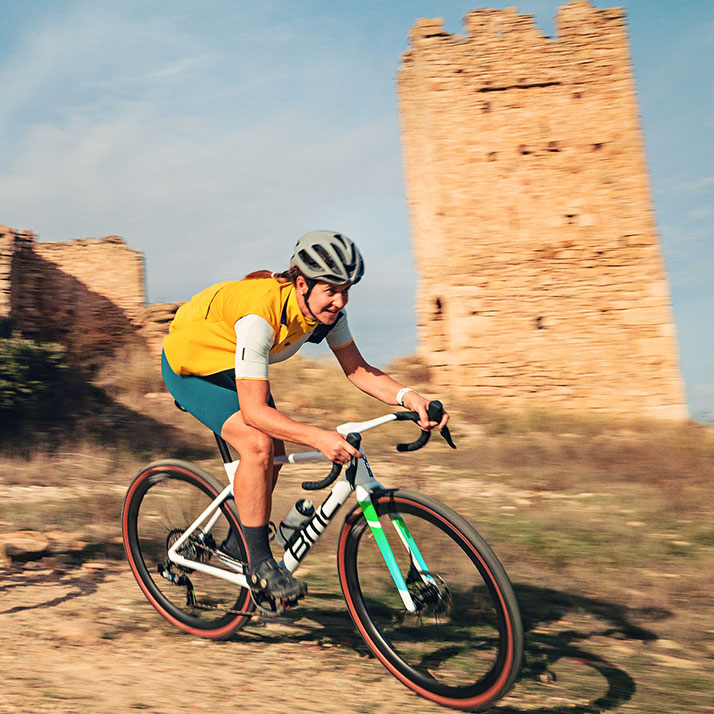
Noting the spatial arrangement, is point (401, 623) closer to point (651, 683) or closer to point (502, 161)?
Answer: point (651, 683)

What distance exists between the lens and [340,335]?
3080 millimetres

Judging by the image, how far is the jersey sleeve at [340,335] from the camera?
10.1 ft

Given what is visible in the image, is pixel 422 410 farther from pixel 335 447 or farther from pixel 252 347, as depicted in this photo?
pixel 252 347

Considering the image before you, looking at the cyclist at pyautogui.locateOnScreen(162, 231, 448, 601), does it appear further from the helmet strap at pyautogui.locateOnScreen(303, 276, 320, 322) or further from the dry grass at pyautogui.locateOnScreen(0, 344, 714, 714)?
the dry grass at pyautogui.locateOnScreen(0, 344, 714, 714)

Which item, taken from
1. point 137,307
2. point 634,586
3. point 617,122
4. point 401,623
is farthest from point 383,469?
point 137,307

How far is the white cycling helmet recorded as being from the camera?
2.67 m

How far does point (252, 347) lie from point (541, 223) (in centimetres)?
1107

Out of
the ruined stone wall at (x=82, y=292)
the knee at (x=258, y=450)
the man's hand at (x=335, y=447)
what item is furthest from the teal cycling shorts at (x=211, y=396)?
the ruined stone wall at (x=82, y=292)

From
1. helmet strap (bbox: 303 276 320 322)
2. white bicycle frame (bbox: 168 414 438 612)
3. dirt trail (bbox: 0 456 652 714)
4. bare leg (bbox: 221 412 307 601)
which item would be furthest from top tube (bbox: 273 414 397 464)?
dirt trail (bbox: 0 456 652 714)

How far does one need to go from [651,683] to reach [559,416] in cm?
974

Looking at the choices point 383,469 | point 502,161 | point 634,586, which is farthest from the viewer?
point 502,161

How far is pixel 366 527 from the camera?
2.65 metres

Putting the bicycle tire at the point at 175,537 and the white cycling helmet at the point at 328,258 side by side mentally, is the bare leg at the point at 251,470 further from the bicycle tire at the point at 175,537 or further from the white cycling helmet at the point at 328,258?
the white cycling helmet at the point at 328,258

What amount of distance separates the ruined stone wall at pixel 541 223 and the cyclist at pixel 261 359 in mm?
10066
